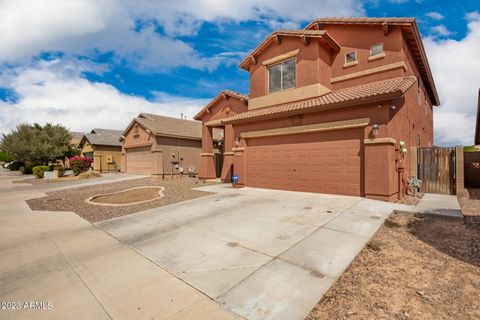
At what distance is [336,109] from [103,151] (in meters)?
28.9

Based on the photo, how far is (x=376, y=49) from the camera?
11406 millimetres

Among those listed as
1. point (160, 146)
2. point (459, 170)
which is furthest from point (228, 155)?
point (459, 170)

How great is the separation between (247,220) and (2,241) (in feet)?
20.3

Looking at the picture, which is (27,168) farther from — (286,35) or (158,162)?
(286,35)

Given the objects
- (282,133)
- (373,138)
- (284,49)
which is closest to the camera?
(373,138)

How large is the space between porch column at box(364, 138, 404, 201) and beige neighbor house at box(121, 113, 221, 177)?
11.9 meters

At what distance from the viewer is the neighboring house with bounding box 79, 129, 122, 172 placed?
28.9 m

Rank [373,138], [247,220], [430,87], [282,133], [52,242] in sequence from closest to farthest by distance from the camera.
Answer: [52,242] → [247,220] → [373,138] → [282,133] → [430,87]

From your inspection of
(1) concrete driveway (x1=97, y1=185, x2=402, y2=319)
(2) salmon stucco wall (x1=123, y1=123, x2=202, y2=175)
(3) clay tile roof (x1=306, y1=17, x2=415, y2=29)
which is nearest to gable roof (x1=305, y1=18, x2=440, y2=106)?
(3) clay tile roof (x1=306, y1=17, x2=415, y2=29)

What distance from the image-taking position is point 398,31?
10.7 metres

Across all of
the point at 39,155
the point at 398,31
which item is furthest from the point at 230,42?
the point at 39,155

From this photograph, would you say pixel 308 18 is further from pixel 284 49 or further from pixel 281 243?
pixel 281 243

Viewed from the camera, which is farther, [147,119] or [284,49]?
[147,119]

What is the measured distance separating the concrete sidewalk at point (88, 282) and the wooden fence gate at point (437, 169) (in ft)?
39.2
